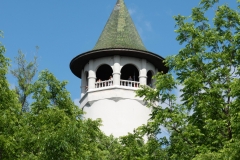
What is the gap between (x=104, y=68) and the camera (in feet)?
122

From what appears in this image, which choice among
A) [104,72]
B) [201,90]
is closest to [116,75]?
[104,72]

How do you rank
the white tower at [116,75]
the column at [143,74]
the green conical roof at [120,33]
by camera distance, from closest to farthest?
the white tower at [116,75], the column at [143,74], the green conical roof at [120,33]

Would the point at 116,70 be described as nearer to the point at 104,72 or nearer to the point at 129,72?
the point at 129,72

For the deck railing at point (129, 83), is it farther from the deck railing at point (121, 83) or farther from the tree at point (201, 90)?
the tree at point (201, 90)

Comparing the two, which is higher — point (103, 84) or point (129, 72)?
point (129, 72)

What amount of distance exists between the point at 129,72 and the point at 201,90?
19.7 meters

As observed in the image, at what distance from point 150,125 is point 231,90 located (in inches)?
124

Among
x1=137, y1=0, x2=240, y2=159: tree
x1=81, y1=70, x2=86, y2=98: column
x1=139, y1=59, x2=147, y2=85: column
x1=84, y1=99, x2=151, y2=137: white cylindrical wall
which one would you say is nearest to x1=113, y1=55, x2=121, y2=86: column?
x1=84, y1=99, x2=151, y2=137: white cylindrical wall

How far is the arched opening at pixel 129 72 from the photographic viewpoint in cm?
3666

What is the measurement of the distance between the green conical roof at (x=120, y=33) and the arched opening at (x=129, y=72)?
6.11ft

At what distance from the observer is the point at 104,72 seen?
124 ft

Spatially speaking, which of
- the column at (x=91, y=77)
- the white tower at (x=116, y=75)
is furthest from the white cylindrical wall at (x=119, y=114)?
the column at (x=91, y=77)

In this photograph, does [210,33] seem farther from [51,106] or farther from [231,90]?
[51,106]

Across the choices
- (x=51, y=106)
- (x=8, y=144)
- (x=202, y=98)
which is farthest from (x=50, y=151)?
(x=202, y=98)
